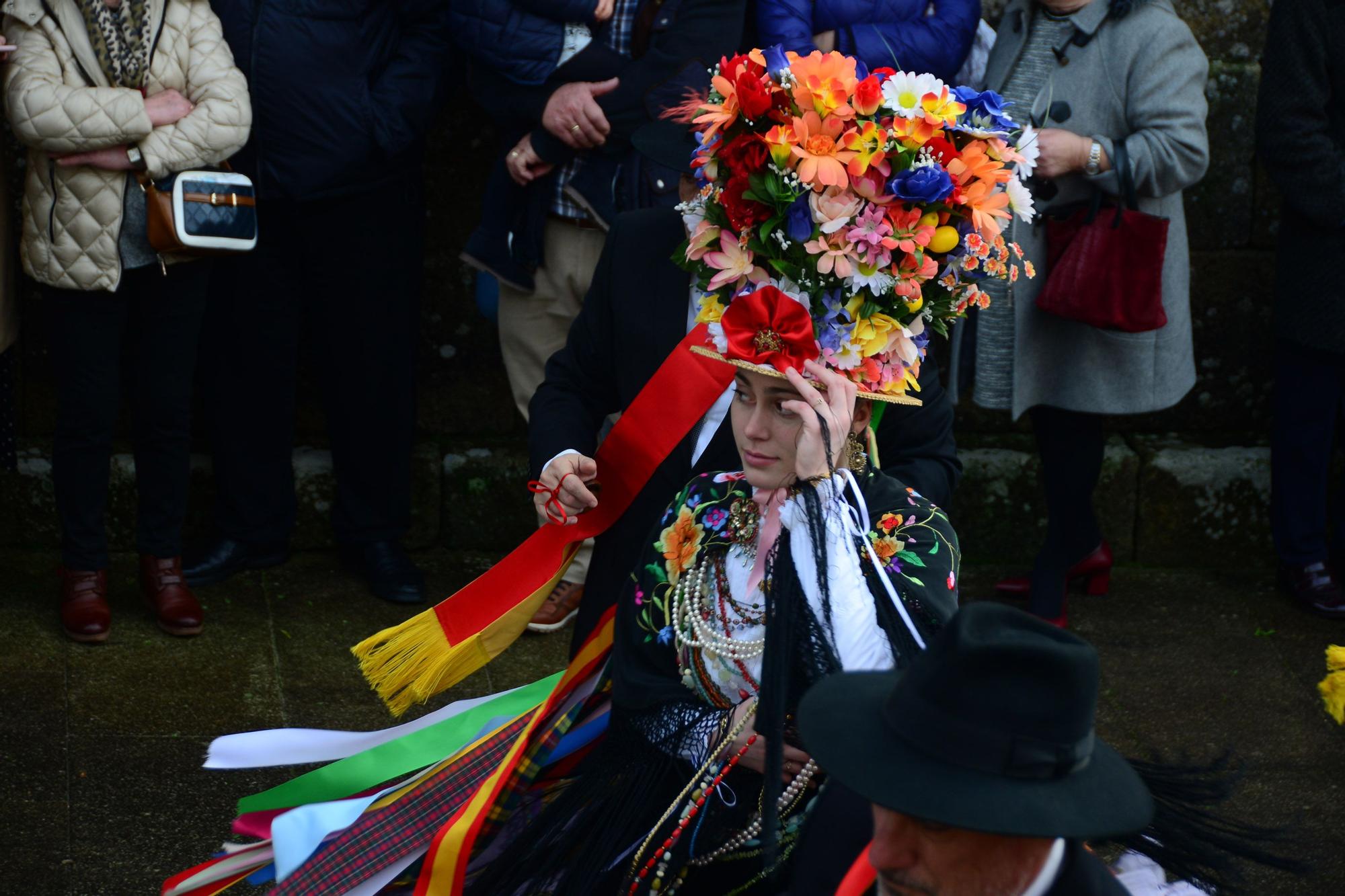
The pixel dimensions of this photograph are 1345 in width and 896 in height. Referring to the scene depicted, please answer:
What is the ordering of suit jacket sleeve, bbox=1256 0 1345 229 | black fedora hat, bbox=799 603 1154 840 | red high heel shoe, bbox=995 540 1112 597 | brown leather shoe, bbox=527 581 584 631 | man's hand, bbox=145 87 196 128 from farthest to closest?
red high heel shoe, bbox=995 540 1112 597 → brown leather shoe, bbox=527 581 584 631 → suit jacket sleeve, bbox=1256 0 1345 229 → man's hand, bbox=145 87 196 128 → black fedora hat, bbox=799 603 1154 840

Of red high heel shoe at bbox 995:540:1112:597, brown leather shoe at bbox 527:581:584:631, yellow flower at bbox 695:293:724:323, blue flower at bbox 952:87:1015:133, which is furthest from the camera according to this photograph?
red high heel shoe at bbox 995:540:1112:597

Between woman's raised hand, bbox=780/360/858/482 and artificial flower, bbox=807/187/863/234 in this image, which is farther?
artificial flower, bbox=807/187/863/234

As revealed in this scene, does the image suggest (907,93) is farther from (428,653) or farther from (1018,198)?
(428,653)

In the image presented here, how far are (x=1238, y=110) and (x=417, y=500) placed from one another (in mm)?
2951

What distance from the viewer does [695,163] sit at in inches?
109

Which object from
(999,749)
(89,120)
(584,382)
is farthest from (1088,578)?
(999,749)

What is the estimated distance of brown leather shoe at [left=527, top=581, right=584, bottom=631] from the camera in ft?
16.2

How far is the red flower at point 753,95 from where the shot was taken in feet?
8.43

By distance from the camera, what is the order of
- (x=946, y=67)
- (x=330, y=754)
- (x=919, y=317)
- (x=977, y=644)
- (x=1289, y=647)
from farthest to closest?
(x=1289, y=647)
(x=946, y=67)
(x=330, y=754)
(x=919, y=317)
(x=977, y=644)

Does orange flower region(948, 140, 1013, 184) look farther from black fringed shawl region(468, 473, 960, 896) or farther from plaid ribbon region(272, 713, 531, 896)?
plaid ribbon region(272, 713, 531, 896)

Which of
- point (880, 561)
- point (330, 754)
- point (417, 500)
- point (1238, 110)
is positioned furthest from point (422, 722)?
point (1238, 110)

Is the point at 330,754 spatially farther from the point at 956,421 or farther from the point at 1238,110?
the point at 1238,110

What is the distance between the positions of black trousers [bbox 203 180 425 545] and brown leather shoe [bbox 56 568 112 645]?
21.4 inches

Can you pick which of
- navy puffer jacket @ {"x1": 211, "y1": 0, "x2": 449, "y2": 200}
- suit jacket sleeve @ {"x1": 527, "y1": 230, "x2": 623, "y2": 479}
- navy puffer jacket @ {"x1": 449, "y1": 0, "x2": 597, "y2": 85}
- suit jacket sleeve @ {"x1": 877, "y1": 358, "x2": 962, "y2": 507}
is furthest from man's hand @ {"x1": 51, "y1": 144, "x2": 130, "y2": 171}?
suit jacket sleeve @ {"x1": 877, "y1": 358, "x2": 962, "y2": 507}
